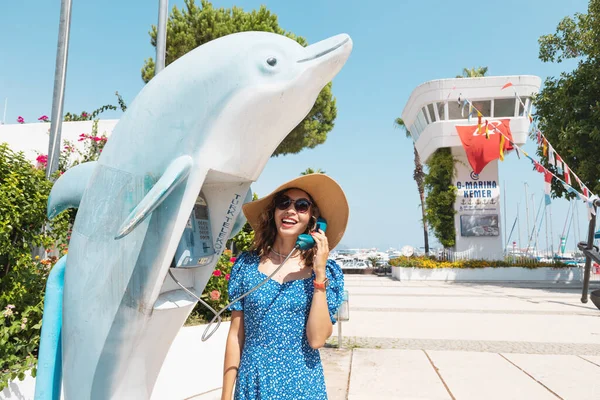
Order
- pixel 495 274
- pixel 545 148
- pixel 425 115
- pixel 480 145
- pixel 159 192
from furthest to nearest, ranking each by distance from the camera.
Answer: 1. pixel 425 115
2. pixel 480 145
3. pixel 495 274
4. pixel 545 148
5. pixel 159 192

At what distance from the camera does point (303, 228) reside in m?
1.74

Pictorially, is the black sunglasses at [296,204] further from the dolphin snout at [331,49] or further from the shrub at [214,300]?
the shrub at [214,300]

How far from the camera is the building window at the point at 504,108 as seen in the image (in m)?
19.1

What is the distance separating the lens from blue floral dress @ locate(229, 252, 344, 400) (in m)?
1.56

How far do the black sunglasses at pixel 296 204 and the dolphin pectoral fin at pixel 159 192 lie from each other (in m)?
0.42

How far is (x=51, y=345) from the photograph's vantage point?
5.78 ft

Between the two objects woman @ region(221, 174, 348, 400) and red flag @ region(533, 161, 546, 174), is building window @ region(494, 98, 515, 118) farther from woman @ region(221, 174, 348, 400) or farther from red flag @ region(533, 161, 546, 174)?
woman @ region(221, 174, 348, 400)

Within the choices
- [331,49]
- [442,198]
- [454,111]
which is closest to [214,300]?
[331,49]

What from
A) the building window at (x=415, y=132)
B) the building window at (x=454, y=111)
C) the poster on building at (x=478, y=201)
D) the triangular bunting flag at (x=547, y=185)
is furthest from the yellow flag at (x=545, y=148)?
the building window at (x=415, y=132)

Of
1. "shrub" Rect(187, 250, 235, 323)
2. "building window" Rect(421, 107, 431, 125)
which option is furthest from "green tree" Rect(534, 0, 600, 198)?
"shrub" Rect(187, 250, 235, 323)

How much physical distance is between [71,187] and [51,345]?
2.31 feet

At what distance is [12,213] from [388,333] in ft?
17.6

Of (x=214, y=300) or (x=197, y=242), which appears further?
(x=214, y=300)

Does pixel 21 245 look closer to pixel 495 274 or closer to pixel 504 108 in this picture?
pixel 495 274
